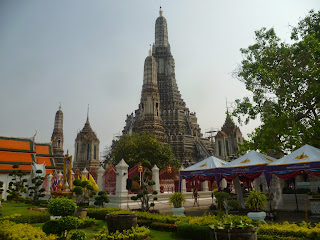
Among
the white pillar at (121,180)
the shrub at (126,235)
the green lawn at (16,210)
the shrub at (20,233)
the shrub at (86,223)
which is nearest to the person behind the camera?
the shrub at (20,233)

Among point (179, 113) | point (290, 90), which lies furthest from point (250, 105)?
point (179, 113)

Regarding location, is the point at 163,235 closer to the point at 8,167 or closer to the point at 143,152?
the point at 143,152

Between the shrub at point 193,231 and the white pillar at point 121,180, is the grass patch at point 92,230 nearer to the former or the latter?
the shrub at point 193,231

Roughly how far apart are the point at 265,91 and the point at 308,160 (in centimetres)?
780

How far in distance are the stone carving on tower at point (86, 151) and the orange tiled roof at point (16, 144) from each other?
21.1 m

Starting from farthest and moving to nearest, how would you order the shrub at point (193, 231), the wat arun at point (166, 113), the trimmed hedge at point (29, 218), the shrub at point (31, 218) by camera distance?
the wat arun at point (166, 113)
the shrub at point (31, 218)
the trimmed hedge at point (29, 218)
the shrub at point (193, 231)

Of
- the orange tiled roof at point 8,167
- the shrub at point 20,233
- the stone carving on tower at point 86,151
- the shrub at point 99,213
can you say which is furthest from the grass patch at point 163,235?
the stone carving on tower at point 86,151

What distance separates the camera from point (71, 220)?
7.16 m

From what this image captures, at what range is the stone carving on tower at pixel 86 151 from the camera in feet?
168

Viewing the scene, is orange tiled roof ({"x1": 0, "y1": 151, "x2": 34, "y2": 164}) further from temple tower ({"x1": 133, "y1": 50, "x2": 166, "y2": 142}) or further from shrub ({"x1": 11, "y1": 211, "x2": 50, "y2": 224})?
temple tower ({"x1": 133, "y1": 50, "x2": 166, "y2": 142})

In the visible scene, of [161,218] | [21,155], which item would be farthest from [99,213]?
[21,155]

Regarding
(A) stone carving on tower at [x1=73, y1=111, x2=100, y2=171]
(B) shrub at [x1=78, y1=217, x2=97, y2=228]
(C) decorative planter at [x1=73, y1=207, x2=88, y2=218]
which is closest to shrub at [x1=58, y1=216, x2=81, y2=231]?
(B) shrub at [x1=78, y1=217, x2=97, y2=228]

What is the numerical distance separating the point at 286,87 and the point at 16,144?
28.1 m

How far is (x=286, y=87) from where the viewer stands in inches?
636
